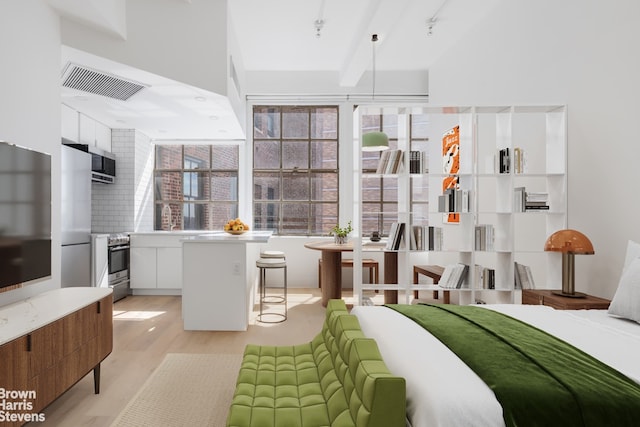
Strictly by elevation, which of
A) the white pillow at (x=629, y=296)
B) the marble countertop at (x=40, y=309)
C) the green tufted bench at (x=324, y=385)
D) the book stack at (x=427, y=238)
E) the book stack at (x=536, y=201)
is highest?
the book stack at (x=536, y=201)

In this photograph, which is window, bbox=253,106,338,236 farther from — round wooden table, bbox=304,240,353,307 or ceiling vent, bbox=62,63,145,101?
ceiling vent, bbox=62,63,145,101

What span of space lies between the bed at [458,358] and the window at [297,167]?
4.23 metres

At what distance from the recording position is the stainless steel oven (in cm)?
519

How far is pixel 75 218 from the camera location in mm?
4438

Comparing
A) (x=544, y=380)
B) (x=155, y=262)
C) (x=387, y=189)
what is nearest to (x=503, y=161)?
(x=544, y=380)

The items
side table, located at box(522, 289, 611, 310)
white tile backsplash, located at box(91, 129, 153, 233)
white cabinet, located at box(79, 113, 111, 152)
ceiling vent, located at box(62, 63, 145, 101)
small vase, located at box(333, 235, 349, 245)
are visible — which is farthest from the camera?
white tile backsplash, located at box(91, 129, 153, 233)

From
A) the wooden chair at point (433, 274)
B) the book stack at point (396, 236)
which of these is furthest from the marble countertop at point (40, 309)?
the wooden chair at point (433, 274)

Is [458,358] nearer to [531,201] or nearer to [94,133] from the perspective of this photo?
[531,201]

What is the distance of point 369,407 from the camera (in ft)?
4.45

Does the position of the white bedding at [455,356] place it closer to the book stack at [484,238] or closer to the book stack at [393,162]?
the book stack at [484,238]

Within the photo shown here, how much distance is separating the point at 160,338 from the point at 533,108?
4.22m

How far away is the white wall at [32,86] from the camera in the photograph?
101 inches

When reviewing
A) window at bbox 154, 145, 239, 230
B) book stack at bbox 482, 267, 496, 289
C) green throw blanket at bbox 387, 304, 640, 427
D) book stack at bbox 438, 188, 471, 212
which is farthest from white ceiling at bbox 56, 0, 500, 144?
green throw blanket at bbox 387, 304, 640, 427

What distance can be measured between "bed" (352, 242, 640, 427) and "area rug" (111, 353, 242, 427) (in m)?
1.09
